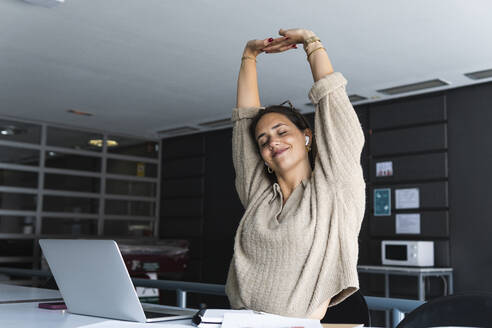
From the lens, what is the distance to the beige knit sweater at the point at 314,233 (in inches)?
46.7

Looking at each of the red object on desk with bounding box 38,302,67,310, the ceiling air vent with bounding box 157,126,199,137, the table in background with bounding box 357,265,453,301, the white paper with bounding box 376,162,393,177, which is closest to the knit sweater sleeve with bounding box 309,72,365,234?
the red object on desk with bounding box 38,302,67,310

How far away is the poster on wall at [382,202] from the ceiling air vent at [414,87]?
977mm

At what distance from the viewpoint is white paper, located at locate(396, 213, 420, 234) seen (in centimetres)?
536

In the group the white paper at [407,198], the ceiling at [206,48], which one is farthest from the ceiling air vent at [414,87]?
the white paper at [407,198]

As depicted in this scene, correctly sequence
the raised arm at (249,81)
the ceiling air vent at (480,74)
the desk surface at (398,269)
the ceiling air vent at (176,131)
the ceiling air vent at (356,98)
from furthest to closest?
1. the ceiling air vent at (176,131)
2. the ceiling air vent at (356,98)
3. the desk surface at (398,269)
4. the ceiling air vent at (480,74)
5. the raised arm at (249,81)

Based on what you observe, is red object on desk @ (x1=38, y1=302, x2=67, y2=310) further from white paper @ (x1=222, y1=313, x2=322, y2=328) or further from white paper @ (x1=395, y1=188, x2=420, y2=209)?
white paper @ (x1=395, y1=188, x2=420, y2=209)

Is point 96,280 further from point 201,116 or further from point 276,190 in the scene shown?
point 201,116

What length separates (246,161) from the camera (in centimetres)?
149

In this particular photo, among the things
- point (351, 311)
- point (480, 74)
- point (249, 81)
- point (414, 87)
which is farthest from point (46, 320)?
point (414, 87)

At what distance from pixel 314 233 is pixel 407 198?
4490 millimetres

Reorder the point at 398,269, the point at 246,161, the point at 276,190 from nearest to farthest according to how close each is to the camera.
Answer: the point at 276,190, the point at 246,161, the point at 398,269

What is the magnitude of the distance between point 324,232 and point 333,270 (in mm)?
84

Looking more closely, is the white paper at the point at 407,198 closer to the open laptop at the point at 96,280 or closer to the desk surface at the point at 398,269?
the desk surface at the point at 398,269

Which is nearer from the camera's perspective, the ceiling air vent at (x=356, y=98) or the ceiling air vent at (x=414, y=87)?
the ceiling air vent at (x=414, y=87)
